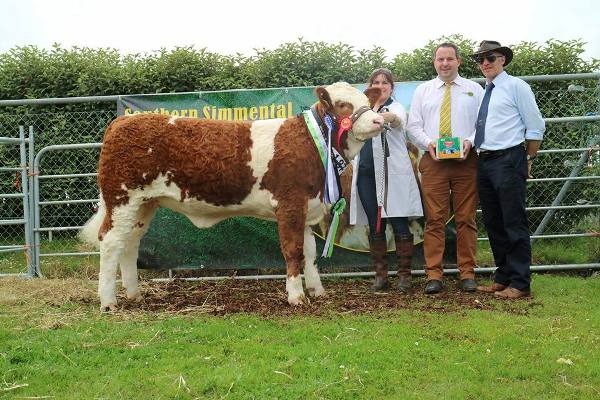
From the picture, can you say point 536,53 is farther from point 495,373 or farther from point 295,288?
point 495,373

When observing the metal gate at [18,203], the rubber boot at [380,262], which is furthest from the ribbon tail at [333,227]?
the metal gate at [18,203]

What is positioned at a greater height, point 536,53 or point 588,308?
point 536,53

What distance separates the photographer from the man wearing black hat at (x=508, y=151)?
19.1 ft

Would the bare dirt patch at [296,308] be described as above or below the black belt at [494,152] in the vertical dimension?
below

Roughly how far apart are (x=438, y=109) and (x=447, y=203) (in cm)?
99

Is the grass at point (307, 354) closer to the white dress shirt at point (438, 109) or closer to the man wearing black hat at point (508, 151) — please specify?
the man wearing black hat at point (508, 151)

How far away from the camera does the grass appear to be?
3553mm

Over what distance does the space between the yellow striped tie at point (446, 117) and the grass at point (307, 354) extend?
6.08 ft

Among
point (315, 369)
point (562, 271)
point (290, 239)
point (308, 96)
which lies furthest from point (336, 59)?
point (315, 369)

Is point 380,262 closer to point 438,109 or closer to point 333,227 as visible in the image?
point 333,227

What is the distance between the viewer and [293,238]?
223 inches

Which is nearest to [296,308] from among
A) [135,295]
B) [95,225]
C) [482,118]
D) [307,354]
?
[307,354]

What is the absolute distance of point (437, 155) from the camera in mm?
6020

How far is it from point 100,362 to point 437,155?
3721 mm
